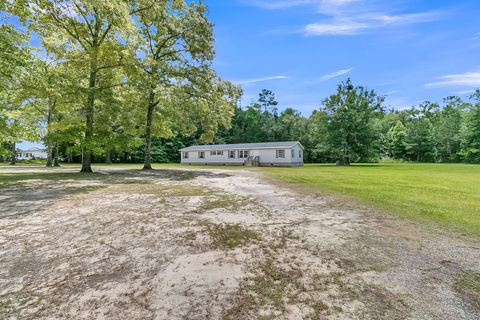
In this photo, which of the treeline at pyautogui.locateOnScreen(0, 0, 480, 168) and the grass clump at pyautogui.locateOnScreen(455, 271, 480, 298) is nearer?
the grass clump at pyautogui.locateOnScreen(455, 271, 480, 298)

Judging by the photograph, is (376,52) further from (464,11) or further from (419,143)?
(419,143)

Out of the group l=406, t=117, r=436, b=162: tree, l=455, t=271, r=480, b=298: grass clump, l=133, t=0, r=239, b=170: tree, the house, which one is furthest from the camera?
l=406, t=117, r=436, b=162: tree

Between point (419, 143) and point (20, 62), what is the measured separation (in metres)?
58.8

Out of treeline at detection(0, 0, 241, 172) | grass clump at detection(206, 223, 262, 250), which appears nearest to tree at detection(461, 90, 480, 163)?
treeline at detection(0, 0, 241, 172)

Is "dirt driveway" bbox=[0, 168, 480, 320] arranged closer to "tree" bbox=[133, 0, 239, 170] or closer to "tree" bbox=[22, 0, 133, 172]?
"tree" bbox=[22, 0, 133, 172]

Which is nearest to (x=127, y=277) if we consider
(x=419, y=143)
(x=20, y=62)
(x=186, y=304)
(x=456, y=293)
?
(x=186, y=304)

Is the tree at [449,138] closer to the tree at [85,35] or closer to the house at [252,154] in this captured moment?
the house at [252,154]

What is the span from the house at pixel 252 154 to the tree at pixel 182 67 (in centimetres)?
1211

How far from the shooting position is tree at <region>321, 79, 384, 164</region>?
31688 millimetres

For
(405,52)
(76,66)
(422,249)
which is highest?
(405,52)

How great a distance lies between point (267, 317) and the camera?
2.03 m

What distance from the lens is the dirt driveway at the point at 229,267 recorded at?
216 cm

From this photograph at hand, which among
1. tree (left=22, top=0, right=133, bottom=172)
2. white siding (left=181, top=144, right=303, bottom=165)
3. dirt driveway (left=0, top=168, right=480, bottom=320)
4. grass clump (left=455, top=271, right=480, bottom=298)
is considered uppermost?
tree (left=22, top=0, right=133, bottom=172)

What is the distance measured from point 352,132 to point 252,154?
45.9 feet
